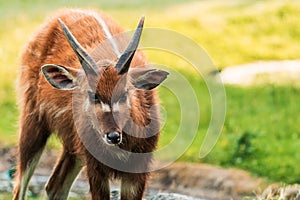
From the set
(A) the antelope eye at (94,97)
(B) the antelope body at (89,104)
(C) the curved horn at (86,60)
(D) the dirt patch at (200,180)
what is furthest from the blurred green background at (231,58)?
(A) the antelope eye at (94,97)

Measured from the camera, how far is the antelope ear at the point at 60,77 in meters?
8.32

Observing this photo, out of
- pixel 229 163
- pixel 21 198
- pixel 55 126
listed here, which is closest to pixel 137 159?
pixel 55 126

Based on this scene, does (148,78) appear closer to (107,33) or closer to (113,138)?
(113,138)

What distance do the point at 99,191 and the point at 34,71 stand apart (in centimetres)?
188

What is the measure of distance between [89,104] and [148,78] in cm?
58

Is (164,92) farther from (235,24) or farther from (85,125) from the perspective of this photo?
(85,125)

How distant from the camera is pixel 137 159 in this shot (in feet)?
27.7

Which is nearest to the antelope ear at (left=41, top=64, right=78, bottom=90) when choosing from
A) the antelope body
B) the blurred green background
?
the antelope body

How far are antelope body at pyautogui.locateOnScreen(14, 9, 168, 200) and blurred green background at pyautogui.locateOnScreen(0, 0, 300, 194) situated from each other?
9.07ft

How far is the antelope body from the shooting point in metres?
7.91

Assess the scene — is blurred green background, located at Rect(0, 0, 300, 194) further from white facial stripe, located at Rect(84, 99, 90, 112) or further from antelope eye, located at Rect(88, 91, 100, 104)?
antelope eye, located at Rect(88, 91, 100, 104)

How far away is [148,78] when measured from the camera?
8156mm

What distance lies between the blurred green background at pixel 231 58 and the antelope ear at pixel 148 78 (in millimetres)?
4564

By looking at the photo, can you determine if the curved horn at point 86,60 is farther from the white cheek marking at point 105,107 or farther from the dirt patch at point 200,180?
the dirt patch at point 200,180
